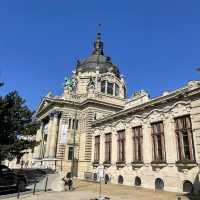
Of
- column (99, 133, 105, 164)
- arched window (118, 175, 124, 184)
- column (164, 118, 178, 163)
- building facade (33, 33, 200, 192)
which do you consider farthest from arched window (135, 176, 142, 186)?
column (99, 133, 105, 164)

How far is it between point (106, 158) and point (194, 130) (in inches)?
614

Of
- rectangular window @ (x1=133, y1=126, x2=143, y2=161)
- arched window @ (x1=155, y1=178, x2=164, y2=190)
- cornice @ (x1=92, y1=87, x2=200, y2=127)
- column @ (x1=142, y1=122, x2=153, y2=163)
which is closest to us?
cornice @ (x1=92, y1=87, x2=200, y2=127)

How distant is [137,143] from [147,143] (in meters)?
1.92

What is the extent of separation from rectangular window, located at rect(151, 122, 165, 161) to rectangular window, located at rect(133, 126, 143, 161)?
2.19 metres

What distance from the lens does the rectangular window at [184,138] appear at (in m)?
21.2

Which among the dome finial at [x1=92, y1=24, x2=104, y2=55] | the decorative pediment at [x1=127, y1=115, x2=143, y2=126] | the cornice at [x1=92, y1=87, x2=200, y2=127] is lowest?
the decorative pediment at [x1=127, y1=115, x2=143, y2=126]

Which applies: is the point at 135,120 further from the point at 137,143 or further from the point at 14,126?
the point at 14,126

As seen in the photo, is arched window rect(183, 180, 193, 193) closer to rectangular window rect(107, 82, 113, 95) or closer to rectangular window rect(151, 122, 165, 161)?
rectangular window rect(151, 122, 165, 161)

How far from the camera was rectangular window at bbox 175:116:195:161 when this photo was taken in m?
21.2

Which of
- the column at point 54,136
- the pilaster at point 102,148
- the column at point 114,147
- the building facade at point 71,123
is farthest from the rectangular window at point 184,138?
the column at point 54,136

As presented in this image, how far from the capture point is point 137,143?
27.7m

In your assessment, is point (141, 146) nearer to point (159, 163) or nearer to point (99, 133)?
point (159, 163)

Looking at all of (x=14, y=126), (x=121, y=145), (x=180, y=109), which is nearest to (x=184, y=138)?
(x=180, y=109)

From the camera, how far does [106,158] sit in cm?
3338
